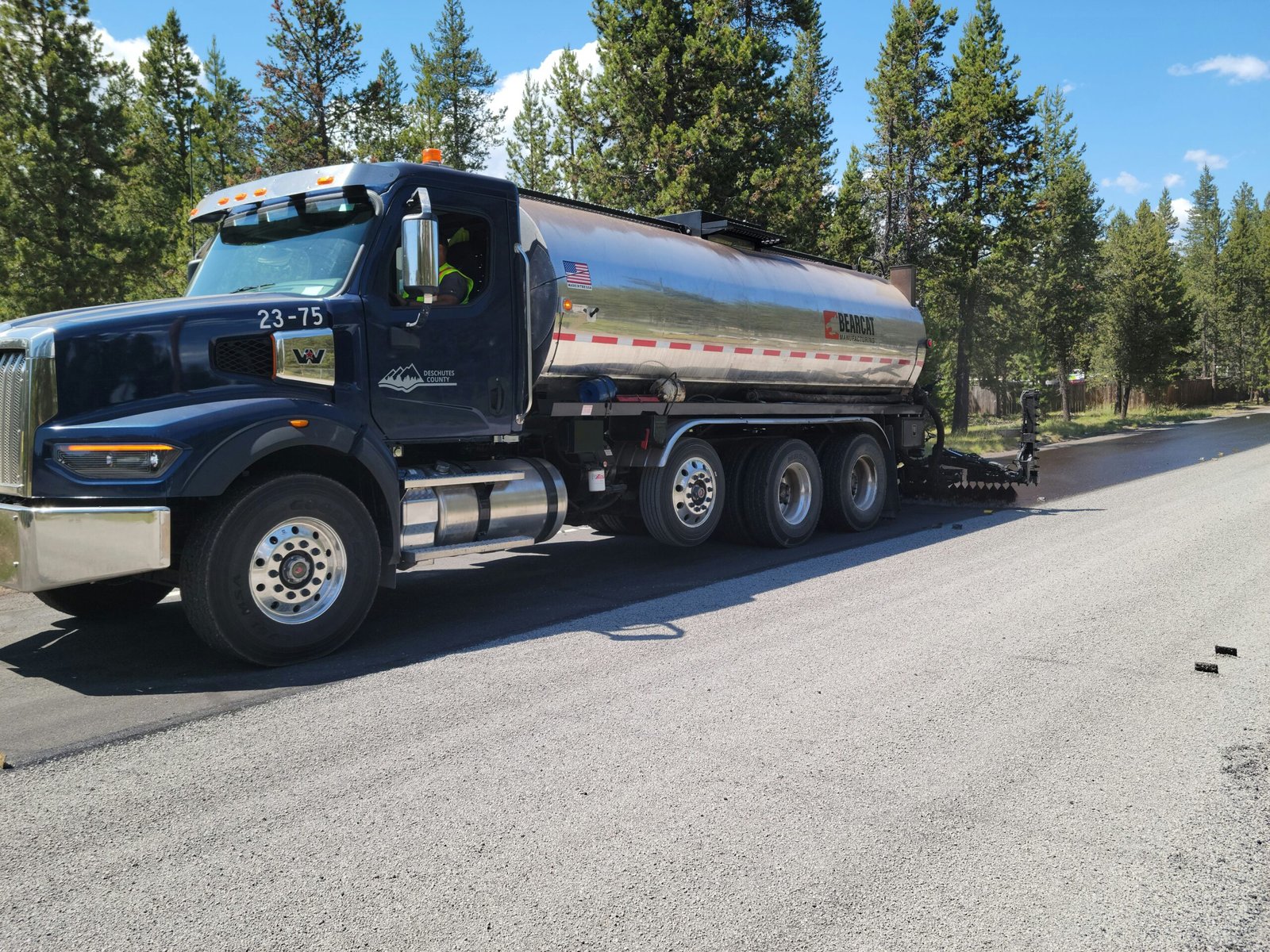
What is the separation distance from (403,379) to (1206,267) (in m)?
96.2

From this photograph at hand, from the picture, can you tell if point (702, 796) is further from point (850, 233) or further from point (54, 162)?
point (850, 233)

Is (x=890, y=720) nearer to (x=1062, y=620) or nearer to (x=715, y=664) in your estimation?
(x=715, y=664)

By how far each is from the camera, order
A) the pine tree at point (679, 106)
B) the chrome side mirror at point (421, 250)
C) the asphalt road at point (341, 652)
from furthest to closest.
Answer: the pine tree at point (679, 106), the chrome side mirror at point (421, 250), the asphalt road at point (341, 652)

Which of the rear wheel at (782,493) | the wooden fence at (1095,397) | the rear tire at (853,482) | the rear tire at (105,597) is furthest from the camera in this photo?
the wooden fence at (1095,397)

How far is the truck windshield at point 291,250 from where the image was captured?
242 inches

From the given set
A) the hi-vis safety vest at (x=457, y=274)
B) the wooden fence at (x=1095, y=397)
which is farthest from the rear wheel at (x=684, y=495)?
the wooden fence at (x=1095, y=397)

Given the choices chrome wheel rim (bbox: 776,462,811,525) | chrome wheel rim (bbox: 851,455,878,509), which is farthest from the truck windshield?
chrome wheel rim (bbox: 851,455,878,509)

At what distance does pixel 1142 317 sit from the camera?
4284 centimetres

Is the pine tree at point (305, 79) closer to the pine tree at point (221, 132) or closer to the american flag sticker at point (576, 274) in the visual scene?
the pine tree at point (221, 132)

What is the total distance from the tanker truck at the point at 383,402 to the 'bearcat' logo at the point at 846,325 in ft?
0.79

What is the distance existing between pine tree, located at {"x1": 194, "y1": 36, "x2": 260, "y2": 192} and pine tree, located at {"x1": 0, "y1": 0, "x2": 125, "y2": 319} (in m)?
7.94

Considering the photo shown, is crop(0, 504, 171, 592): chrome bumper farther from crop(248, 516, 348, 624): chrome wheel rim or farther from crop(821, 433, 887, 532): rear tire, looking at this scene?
crop(821, 433, 887, 532): rear tire

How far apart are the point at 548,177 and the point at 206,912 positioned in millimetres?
24469

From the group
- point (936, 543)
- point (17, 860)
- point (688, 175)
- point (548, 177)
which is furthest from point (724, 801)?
point (548, 177)
